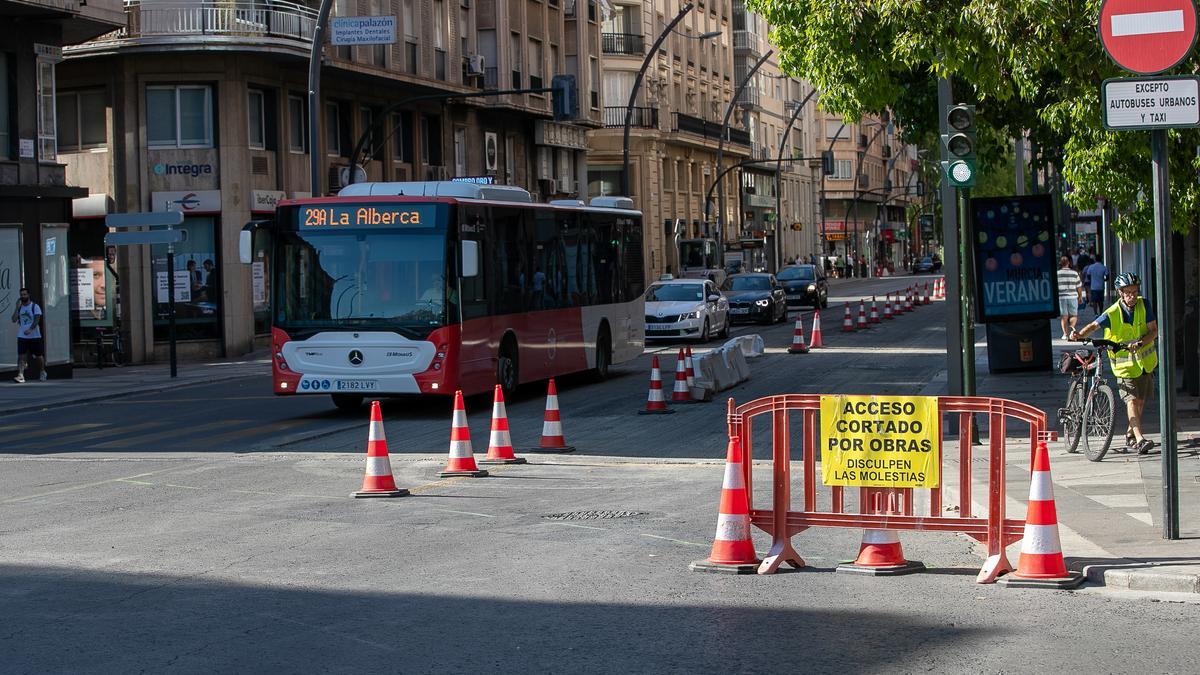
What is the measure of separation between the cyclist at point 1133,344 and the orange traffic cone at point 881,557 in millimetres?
5859

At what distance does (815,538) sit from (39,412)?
1631 centimetres

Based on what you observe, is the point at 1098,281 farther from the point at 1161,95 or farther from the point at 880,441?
the point at 880,441

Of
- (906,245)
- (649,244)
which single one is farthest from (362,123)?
(906,245)

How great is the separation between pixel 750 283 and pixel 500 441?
31.8 meters

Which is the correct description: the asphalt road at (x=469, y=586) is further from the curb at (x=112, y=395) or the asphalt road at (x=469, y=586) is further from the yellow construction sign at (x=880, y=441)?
the curb at (x=112, y=395)

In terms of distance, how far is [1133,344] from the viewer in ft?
47.0

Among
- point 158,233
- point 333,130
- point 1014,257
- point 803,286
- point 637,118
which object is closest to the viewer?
point 1014,257

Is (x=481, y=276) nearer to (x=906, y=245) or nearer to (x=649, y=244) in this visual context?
(x=649, y=244)

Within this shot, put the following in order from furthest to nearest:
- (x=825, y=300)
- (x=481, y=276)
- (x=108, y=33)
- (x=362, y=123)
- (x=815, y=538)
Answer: (x=825, y=300) < (x=362, y=123) < (x=108, y=33) < (x=481, y=276) < (x=815, y=538)

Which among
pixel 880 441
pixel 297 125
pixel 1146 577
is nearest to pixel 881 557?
pixel 880 441

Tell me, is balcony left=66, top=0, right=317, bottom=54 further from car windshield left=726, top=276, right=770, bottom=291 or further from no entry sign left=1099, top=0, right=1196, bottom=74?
no entry sign left=1099, top=0, right=1196, bottom=74

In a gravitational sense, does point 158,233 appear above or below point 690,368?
above

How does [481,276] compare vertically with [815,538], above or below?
above

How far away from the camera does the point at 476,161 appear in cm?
5031
